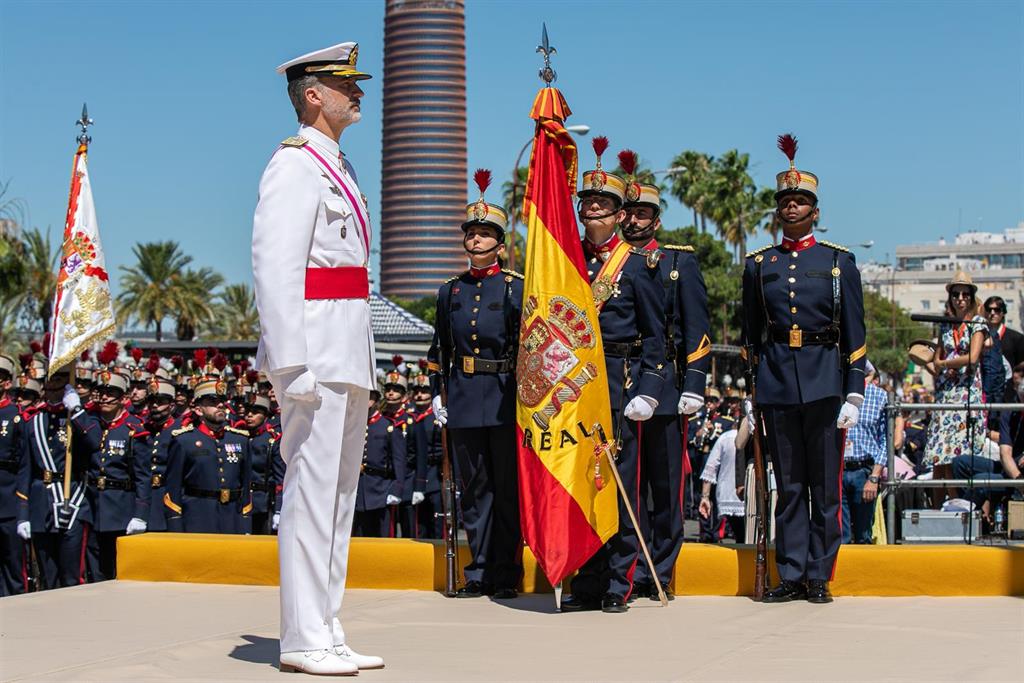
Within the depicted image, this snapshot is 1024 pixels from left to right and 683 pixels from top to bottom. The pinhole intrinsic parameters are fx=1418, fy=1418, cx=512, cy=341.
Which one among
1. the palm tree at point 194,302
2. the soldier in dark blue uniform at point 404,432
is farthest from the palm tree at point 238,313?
the soldier in dark blue uniform at point 404,432

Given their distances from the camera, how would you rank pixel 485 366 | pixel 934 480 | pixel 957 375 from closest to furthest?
pixel 485 366
pixel 934 480
pixel 957 375

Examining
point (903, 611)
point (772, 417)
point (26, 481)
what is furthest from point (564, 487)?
point (26, 481)

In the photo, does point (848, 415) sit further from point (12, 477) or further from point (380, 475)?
point (380, 475)

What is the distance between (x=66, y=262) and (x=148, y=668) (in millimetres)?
8364

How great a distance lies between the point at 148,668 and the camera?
5891mm

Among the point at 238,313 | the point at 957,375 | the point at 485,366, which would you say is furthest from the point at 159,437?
the point at 238,313

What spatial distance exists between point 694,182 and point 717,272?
7756 mm

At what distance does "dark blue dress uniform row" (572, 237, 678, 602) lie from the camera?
7848 mm

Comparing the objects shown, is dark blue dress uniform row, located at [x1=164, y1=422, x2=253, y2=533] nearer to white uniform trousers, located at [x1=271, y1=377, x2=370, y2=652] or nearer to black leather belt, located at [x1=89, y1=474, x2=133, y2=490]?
black leather belt, located at [x1=89, y1=474, x2=133, y2=490]

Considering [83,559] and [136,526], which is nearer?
[136,526]

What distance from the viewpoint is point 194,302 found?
7744 centimetres

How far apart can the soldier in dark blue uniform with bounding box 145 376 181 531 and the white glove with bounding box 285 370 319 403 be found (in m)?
7.17

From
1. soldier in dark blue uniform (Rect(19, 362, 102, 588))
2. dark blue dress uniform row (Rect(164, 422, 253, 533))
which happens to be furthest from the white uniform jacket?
dark blue dress uniform row (Rect(164, 422, 253, 533))

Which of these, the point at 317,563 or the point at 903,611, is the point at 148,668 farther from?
the point at 903,611
